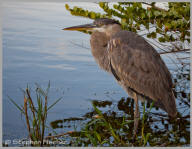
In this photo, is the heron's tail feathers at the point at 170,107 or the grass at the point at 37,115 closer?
the grass at the point at 37,115

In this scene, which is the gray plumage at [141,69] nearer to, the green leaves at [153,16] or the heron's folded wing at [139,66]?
the heron's folded wing at [139,66]

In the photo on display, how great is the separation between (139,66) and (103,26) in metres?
0.85

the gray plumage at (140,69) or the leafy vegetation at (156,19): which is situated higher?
the leafy vegetation at (156,19)

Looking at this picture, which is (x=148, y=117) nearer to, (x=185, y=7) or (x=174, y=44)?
(x=174, y=44)

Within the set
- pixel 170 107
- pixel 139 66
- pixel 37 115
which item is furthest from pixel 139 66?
pixel 37 115

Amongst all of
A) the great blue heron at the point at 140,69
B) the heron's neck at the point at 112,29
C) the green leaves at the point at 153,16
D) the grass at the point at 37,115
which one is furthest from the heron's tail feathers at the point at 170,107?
the grass at the point at 37,115

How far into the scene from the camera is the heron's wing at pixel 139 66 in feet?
11.4

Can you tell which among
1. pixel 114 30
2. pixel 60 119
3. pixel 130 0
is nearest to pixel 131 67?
pixel 114 30

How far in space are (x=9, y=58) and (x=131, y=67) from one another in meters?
2.30

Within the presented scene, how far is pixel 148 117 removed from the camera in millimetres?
4418

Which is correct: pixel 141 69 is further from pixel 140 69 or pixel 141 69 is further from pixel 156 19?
pixel 156 19

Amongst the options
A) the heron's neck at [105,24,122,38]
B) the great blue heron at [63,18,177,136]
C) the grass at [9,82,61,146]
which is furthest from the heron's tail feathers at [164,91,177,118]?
the grass at [9,82,61,146]

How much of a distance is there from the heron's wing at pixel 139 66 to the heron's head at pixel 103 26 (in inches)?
13.2

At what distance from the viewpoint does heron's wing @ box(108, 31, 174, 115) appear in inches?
137
